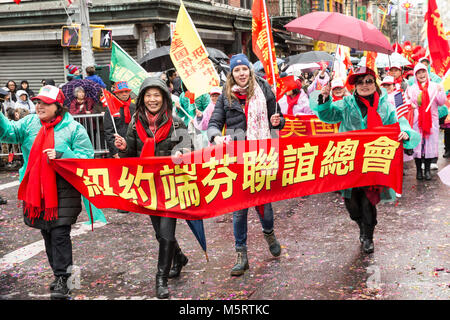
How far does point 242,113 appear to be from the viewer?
5.43m

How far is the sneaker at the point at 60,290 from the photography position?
16.2ft

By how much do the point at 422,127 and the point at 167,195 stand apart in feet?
22.0

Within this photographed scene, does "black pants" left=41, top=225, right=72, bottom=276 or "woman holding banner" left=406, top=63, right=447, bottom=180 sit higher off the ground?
"woman holding banner" left=406, top=63, right=447, bottom=180

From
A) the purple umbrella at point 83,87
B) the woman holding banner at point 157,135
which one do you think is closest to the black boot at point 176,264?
the woman holding banner at point 157,135

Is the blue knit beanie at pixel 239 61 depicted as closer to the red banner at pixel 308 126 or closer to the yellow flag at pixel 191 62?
the yellow flag at pixel 191 62

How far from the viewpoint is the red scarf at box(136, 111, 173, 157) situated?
5082mm

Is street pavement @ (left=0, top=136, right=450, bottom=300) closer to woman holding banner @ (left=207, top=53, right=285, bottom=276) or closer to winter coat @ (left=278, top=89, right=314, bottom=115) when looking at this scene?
woman holding banner @ (left=207, top=53, right=285, bottom=276)

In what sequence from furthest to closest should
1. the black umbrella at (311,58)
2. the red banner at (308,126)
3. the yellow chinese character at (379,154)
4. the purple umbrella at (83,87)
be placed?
1. the black umbrella at (311,58)
2. the purple umbrella at (83,87)
3. the red banner at (308,126)
4. the yellow chinese character at (379,154)

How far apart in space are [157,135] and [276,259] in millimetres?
1893

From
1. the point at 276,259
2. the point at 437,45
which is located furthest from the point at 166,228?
the point at 437,45

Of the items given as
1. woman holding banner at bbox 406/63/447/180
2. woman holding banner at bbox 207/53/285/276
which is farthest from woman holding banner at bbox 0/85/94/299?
woman holding banner at bbox 406/63/447/180

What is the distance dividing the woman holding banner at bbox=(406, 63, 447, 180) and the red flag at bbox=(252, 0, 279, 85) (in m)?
4.43

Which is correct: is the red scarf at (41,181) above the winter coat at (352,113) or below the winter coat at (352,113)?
below

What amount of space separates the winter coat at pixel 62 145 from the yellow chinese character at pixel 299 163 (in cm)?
191
